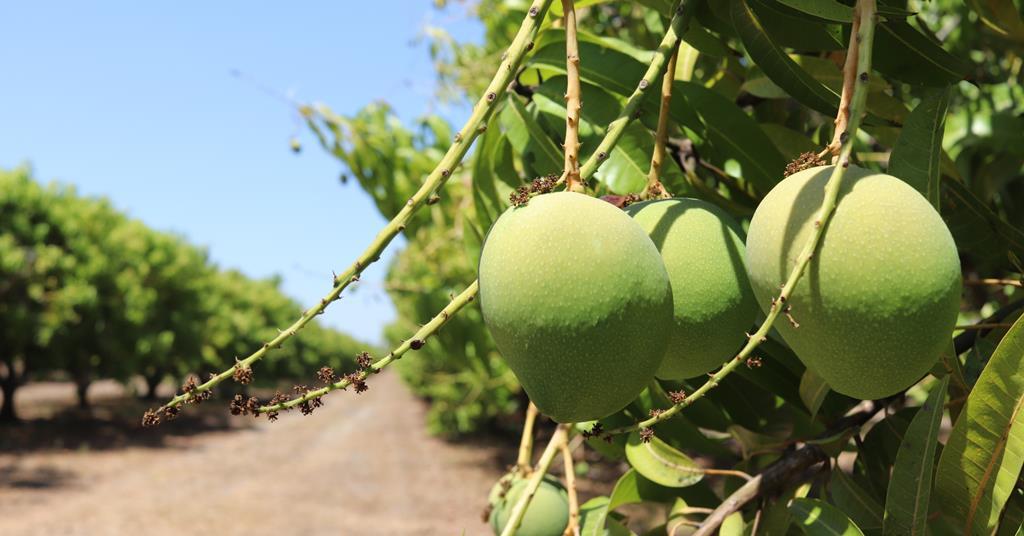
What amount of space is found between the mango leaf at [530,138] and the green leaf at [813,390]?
0.41 meters

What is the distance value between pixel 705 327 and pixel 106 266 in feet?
64.6

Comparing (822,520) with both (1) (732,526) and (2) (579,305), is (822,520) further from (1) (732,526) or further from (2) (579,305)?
(2) (579,305)

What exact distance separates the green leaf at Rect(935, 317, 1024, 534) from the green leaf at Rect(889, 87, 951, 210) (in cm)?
16

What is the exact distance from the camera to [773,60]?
837 millimetres

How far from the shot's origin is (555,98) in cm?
118

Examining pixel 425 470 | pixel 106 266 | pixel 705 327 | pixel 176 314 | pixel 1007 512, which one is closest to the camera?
pixel 705 327

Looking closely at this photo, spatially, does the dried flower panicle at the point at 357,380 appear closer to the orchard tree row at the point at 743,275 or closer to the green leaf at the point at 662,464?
the orchard tree row at the point at 743,275

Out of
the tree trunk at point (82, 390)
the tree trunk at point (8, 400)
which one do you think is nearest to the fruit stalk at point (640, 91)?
the tree trunk at point (8, 400)

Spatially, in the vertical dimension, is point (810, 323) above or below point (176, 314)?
below

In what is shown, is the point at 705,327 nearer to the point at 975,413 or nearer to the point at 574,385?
the point at 574,385

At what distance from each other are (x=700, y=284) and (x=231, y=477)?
15.3 metres

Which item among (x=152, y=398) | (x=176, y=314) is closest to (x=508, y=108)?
(x=176, y=314)

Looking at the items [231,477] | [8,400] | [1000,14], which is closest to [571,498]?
[1000,14]

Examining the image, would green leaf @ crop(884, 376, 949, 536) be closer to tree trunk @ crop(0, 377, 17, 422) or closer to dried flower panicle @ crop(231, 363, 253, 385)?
dried flower panicle @ crop(231, 363, 253, 385)
